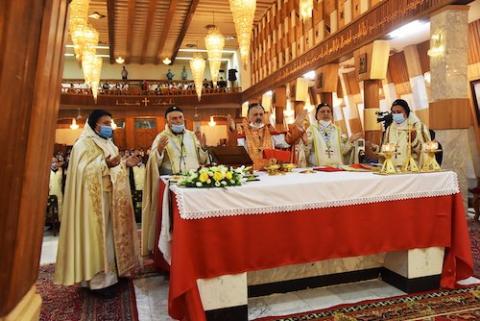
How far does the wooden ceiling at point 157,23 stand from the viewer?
1268 cm

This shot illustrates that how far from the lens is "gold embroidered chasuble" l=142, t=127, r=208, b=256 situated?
4.27m

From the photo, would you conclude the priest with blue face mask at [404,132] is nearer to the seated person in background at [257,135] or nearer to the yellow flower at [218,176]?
the seated person in background at [257,135]

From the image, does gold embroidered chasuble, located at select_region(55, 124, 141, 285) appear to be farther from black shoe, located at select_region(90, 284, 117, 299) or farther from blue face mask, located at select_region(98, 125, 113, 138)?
black shoe, located at select_region(90, 284, 117, 299)

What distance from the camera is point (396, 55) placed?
10.3m

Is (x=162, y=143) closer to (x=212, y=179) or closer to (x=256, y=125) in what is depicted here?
(x=256, y=125)

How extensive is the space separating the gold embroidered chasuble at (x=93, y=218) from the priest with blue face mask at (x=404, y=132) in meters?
2.96

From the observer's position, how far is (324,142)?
5039mm

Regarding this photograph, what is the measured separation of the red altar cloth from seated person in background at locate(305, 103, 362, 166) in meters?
1.74

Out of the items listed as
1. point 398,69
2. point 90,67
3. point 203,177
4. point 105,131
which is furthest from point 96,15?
point 203,177

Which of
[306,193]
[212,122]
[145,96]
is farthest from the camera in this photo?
[212,122]

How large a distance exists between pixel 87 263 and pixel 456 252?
3.32 metres

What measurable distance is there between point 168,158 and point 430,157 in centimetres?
277

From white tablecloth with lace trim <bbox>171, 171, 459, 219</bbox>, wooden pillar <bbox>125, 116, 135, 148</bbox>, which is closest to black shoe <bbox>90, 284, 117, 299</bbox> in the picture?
white tablecloth with lace trim <bbox>171, 171, 459, 219</bbox>

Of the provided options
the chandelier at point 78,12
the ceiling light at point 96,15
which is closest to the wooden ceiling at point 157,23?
the ceiling light at point 96,15
